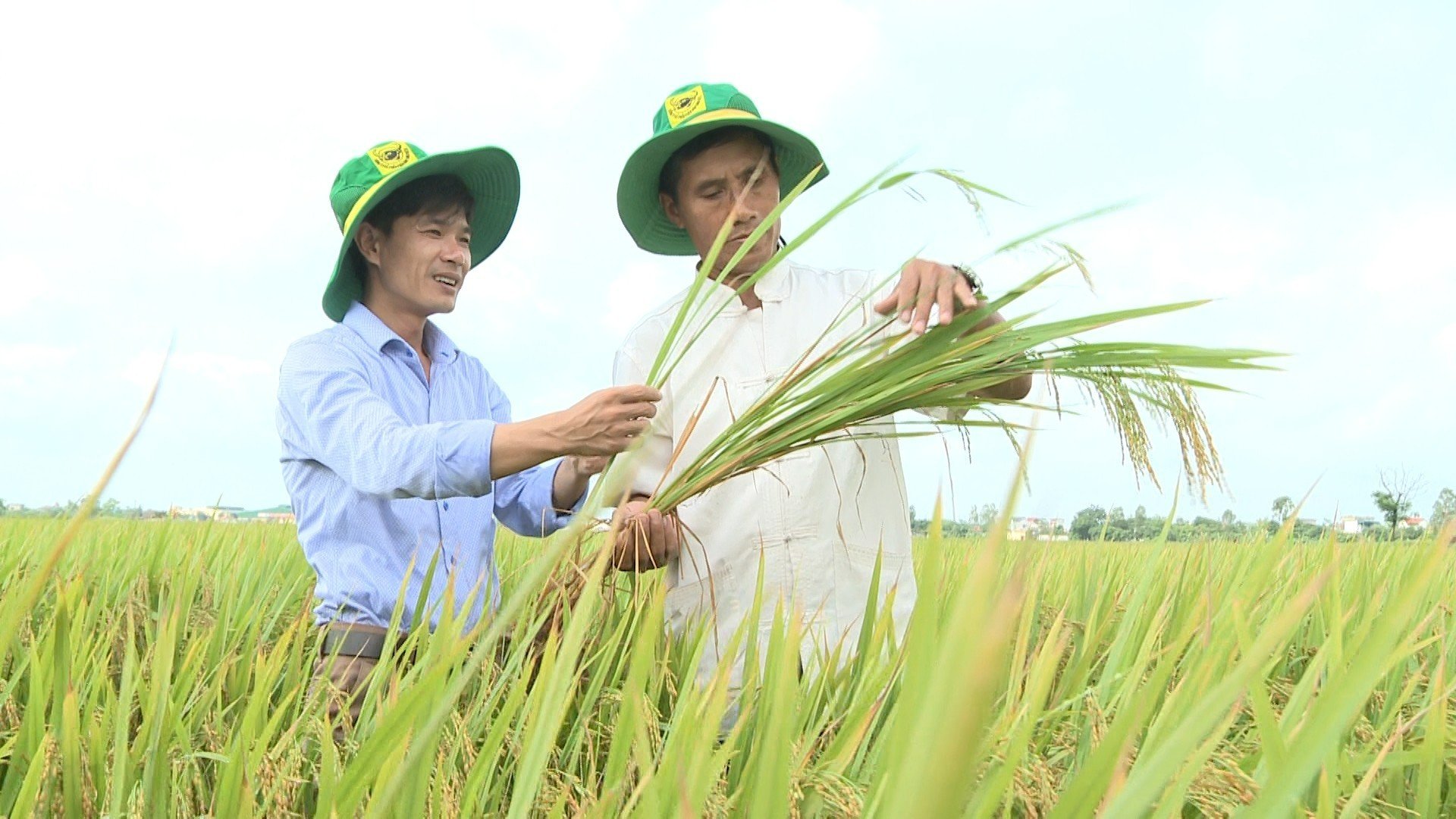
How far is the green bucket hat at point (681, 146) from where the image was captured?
2.44m

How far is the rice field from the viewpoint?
61 centimetres

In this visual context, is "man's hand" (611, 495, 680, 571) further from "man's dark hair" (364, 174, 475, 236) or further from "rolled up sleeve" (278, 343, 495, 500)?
"man's dark hair" (364, 174, 475, 236)

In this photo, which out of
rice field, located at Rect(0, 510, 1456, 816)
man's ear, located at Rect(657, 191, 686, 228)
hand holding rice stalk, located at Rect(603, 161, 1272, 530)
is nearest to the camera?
rice field, located at Rect(0, 510, 1456, 816)

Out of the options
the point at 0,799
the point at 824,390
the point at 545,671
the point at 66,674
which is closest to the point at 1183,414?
the point at 824,390

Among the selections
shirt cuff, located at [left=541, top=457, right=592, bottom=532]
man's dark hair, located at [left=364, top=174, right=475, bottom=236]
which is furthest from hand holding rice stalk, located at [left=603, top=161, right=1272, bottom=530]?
man's dark hair, located at [left=364, top=174, right=475, bottom=236]

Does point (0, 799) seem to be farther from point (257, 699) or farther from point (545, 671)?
point (545, 671)

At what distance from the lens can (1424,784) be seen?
1490 mm

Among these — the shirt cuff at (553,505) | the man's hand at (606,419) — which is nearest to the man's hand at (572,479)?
the shirt cuff at (553,505)

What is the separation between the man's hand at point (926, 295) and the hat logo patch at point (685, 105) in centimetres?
84

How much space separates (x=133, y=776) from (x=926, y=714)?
1465 millimetres

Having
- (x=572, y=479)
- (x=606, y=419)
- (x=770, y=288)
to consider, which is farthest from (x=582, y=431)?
(x=770, y=288)

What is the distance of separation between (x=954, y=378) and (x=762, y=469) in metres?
0.65

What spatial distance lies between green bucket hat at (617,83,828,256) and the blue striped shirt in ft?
2.09

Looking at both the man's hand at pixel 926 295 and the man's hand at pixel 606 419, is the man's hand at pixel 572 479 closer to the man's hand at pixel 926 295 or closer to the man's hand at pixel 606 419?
the man's hand at pixel 606 419
